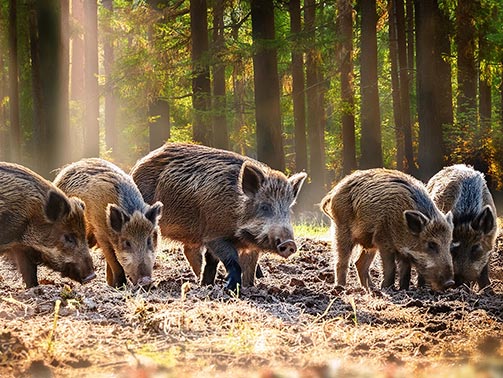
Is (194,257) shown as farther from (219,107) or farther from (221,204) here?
(219,107)

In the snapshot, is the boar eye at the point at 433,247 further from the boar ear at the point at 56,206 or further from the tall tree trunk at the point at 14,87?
the tall tree trunk at the point at 14,87

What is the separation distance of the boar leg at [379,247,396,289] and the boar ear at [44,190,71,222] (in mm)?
3359

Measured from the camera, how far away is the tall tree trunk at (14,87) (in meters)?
22.1

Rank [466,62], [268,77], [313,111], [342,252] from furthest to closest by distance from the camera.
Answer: [313,111] < [466,62] < [268,77] < [342,252]

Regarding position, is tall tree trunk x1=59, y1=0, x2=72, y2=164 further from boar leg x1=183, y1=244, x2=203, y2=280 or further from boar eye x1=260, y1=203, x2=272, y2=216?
boar eye x1=260, y1=203, x2=272, y2=216

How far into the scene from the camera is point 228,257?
29.6ft

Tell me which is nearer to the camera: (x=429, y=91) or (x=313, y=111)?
(x=429, y=91)

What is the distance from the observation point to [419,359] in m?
5.21

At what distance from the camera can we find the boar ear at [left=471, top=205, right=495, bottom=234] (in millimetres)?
9773

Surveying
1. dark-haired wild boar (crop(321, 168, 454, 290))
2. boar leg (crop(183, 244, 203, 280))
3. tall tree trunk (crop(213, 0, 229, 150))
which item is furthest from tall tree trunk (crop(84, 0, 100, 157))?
dark-haired wild boar (crop(321, 168, 454, 290))

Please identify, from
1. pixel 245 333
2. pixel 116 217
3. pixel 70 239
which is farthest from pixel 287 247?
pixel 245 333

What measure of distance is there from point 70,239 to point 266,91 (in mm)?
13412

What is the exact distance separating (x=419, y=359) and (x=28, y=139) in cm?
2132

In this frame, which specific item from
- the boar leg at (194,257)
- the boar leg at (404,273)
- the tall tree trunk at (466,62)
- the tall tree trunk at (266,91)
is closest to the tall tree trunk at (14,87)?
the tall tree trunk at (266,91)
